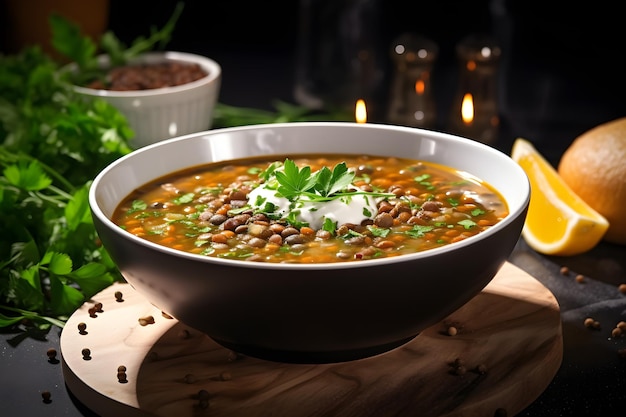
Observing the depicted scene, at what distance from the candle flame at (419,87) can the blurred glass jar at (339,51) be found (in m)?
0.23

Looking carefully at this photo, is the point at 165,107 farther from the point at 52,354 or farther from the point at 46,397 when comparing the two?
the point at 46,397

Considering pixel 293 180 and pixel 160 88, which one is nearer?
pixel 293 180

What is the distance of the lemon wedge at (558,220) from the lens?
261 cm

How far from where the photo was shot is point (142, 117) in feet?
11.0

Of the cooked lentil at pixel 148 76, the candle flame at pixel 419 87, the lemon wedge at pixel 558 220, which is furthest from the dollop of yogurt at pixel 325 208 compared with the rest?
the candle flame at pixel 419 87

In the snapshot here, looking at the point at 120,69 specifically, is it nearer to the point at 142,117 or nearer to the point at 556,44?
the point at 142,117

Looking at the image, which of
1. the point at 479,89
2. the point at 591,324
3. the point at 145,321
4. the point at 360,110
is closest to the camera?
the point at 145,321

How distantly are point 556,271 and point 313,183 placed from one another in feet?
3.04

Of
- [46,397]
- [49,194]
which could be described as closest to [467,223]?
[46,397]

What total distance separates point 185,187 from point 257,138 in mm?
261

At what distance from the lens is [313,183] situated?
2.01 m

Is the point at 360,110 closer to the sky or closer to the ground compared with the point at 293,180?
closer to the ground

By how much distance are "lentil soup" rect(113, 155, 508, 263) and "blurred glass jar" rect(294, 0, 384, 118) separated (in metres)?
1.68

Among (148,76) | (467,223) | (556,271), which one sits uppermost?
(467,223)
